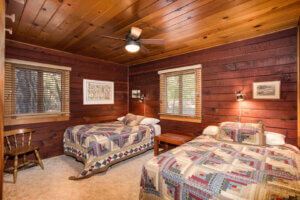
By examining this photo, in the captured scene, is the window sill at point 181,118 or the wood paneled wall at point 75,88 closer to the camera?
the wood paneled wall at point 75,88

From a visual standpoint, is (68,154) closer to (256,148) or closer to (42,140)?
(42,140)

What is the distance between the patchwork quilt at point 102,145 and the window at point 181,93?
806 mm

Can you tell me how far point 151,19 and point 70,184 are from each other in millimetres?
2688

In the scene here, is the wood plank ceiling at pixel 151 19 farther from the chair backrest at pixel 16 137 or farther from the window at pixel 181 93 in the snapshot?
the chair backrest at pixel 16 137

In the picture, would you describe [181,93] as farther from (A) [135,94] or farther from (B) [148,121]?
(A) [135,94]

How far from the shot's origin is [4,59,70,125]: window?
2.86 meters

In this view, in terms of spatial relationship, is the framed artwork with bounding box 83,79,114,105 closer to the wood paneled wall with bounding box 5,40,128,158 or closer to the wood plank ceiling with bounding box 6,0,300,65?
the wood paneled wall with bounding box 5,40,128,158

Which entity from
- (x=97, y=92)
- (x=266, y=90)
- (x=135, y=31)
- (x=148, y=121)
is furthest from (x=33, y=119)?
(x=266, y=90)

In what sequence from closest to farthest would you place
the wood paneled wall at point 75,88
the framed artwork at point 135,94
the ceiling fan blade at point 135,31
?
the ceiling fan blade at point 135,31
the wood paneled wall at point 75,88
the framed artwork at point 135,94

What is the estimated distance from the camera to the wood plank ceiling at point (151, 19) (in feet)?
5.88

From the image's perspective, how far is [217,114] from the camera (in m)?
3.13

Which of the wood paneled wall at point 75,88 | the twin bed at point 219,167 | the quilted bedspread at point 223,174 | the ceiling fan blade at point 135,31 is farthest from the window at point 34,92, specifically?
Answer: the quilted bedspread at point 223,174

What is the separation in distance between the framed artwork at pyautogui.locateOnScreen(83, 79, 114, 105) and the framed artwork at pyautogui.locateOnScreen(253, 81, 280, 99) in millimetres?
3447

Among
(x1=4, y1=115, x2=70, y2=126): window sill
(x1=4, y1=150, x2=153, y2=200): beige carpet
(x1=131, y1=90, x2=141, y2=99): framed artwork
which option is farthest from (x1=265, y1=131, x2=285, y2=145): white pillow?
(x1=4, y1=115, x2=70, y2=126): window sill
